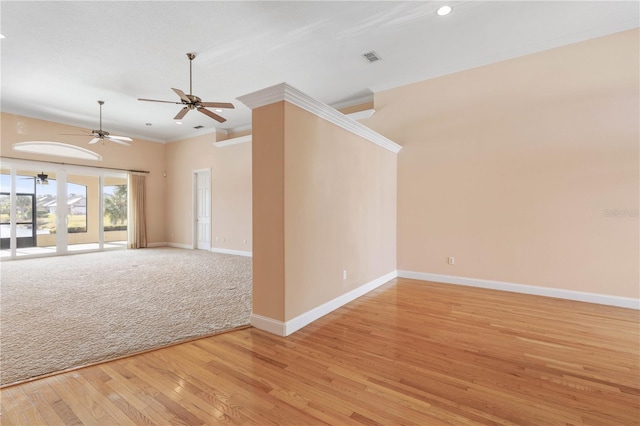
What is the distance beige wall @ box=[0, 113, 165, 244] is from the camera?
20.6 feet

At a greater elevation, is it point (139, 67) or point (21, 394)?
point (139, 67)

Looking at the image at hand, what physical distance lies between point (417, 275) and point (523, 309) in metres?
1.64

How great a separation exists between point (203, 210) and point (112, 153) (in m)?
2.98

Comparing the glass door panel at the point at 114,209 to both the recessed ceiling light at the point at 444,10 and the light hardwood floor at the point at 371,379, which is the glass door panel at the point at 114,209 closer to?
the light hardwood floor at the point at 371,379

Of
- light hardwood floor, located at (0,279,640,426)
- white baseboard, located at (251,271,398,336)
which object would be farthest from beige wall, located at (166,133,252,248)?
light hardwood floor, located at (0,279,640,426)

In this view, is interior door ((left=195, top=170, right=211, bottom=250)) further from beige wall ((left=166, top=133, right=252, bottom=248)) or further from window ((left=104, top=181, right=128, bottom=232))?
window ((left=104, top=181, right=128, bottom=232))

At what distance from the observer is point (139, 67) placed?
173 inches

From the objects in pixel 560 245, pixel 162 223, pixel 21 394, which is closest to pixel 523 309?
pixel 560 245

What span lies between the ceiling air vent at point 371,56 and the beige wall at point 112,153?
7.65 m

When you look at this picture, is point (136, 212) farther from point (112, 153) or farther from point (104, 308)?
point (104, 308)

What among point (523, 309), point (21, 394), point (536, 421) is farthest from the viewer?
point (523, 309)

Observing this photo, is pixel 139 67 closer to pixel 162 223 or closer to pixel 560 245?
pixel 162 223

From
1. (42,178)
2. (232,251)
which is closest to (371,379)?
(232,251)

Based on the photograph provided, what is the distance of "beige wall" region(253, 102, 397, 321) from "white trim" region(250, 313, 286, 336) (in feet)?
0.19
